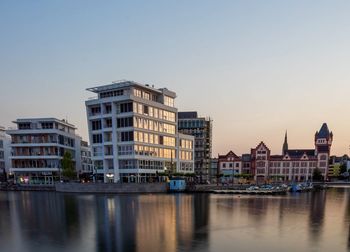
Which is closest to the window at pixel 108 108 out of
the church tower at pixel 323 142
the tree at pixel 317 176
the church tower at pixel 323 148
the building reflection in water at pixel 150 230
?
the building reflection in water at pixel 150 230

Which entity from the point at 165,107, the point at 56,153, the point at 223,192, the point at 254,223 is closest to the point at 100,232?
the point at 254,223

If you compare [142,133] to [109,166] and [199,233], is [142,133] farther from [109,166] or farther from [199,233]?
[199,233]

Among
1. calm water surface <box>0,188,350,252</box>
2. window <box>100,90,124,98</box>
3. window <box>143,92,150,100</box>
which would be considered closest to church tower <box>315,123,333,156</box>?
window <box>143,92,150,100</box>

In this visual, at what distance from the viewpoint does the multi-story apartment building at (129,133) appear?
90438 millimetres

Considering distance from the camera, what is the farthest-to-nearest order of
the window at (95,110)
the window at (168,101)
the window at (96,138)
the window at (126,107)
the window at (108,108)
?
the window at (168,101) < the window at (95,110) < the window at (96,138) < the window at (108,108) < the window at (126,107)

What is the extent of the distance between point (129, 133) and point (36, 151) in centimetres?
4231

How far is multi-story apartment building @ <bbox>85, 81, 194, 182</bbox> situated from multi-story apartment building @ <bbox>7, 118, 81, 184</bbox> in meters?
22.1

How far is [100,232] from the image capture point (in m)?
30.8

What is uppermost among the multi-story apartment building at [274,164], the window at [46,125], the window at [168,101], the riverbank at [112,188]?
the window at [168,101]

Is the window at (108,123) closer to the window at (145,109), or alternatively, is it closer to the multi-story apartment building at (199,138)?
the window at (145,109)

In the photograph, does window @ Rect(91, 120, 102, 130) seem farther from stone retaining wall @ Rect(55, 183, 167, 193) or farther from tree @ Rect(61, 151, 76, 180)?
stone retaining wall @ Rect(55, 183, 167, 193)

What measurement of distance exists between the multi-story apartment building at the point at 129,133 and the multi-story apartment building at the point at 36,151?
2213 cm

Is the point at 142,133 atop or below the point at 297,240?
atop

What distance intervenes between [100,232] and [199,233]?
32.1 ft
